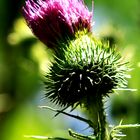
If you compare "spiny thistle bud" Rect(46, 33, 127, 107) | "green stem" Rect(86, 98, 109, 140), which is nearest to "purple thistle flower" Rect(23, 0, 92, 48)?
"spiny thistle bud" Rect(46, 33, 127, 107)

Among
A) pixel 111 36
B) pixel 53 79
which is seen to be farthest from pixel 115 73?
pixel 111 36

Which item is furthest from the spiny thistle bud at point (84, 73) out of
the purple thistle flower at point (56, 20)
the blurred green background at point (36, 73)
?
the blurred green background at point (36, 73)

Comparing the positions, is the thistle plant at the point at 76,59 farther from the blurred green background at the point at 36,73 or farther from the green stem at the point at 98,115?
the blurred green background at the point at 36,73

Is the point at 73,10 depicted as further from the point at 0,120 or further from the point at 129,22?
the point at 129,22

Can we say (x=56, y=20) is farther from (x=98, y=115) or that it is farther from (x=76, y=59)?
(x=98, y=115)

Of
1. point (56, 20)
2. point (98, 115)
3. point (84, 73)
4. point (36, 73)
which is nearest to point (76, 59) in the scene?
point (84, 73)

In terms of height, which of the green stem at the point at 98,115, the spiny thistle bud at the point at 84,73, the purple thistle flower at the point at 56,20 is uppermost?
the purple thistle flower at the point at 56,20
